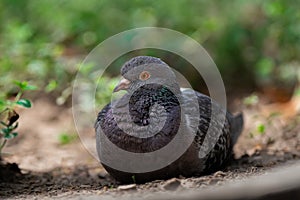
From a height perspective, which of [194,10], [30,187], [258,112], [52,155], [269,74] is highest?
[194,10]

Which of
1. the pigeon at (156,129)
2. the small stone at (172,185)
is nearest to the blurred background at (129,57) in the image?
the pigeon at (156,129)

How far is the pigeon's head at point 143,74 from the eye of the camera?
4.71 metres

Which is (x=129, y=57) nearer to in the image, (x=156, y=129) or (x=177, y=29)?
(x=177, y=29)

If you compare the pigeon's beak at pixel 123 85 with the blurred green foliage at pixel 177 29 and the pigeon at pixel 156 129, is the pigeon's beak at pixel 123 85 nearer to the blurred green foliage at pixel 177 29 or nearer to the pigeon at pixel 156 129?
the pigeon at pixel 156 129

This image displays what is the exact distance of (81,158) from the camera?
20.8 feet

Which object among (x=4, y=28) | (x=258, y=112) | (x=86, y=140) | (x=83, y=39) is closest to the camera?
(x=86, y=140)

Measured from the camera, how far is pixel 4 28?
9750 mm

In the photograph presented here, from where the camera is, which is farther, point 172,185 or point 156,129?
point 156,129

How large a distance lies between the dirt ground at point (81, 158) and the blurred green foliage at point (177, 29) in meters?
0.57

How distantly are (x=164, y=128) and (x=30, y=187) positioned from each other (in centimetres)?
128

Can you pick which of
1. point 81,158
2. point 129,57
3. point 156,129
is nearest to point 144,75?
point 156,129

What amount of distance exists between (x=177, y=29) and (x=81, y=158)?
3.14 metres

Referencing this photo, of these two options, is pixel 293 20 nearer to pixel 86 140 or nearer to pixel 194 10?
pixel 194 10

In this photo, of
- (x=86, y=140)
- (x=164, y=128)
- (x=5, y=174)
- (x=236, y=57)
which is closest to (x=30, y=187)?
(x=5, y=174)
